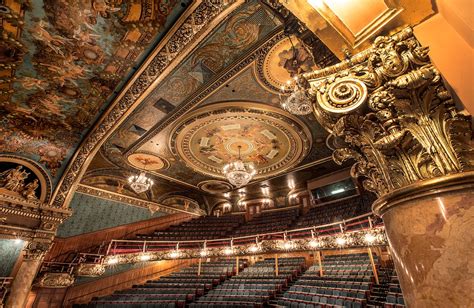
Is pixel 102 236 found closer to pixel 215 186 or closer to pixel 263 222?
pixel 215 186

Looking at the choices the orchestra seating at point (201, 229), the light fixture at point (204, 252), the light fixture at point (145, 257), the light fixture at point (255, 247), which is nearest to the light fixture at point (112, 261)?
the light fixture at point (145, 257)

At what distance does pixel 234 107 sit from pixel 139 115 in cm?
315

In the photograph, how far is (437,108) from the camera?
3.83 ft

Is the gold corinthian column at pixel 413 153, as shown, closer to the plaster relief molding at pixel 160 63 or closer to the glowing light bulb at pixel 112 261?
the plaster relief molding at pixel 160 63

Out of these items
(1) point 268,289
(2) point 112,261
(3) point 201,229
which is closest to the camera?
(1) point 268,289

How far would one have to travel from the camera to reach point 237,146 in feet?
31.6

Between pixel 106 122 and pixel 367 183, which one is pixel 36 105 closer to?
pixel 106 122

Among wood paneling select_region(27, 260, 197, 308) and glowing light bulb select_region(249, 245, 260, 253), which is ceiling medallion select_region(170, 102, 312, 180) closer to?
glowing light bulb select_region(249, 245, 260, 253)

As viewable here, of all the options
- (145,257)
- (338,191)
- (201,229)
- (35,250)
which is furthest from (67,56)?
(338,191)

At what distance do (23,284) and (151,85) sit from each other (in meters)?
8.33

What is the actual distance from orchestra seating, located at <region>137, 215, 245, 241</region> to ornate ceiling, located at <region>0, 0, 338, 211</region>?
5088 millimetres

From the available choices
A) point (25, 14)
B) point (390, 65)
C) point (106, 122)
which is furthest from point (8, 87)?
point (390, 65)

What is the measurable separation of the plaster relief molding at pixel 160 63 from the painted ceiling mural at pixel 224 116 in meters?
0.71

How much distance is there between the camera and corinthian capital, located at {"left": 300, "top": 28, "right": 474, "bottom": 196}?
111 centimetres
